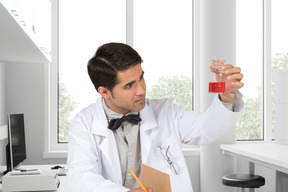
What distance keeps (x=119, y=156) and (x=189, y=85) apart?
114 inches

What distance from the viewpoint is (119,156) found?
68.4 inches

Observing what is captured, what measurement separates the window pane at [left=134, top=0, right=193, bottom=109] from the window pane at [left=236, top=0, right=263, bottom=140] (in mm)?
634

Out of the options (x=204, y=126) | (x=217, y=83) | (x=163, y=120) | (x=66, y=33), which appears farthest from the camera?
(x=66, y=33)

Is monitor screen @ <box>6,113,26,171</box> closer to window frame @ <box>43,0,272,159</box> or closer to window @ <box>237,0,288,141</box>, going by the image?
window frame @ <box>43,0,272,159</box>

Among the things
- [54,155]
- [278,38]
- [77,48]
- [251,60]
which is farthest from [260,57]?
[54,155]

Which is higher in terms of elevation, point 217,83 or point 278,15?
point 278,15

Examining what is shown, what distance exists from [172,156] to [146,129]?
6.6 inches

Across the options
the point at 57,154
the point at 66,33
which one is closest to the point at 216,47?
the point at 66,33

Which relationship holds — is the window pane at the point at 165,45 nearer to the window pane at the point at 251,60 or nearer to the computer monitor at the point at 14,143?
the window pane at the point at 251,60

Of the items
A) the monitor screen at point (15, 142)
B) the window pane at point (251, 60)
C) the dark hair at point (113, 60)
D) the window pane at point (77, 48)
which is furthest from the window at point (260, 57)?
the dark hair at point (113, 60)

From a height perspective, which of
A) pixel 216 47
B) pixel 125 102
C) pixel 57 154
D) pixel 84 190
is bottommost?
pixel 57 154

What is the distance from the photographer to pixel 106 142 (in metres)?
1.68

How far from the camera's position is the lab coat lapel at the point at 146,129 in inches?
67.4

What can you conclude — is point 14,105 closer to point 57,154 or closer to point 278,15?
point 57,154
